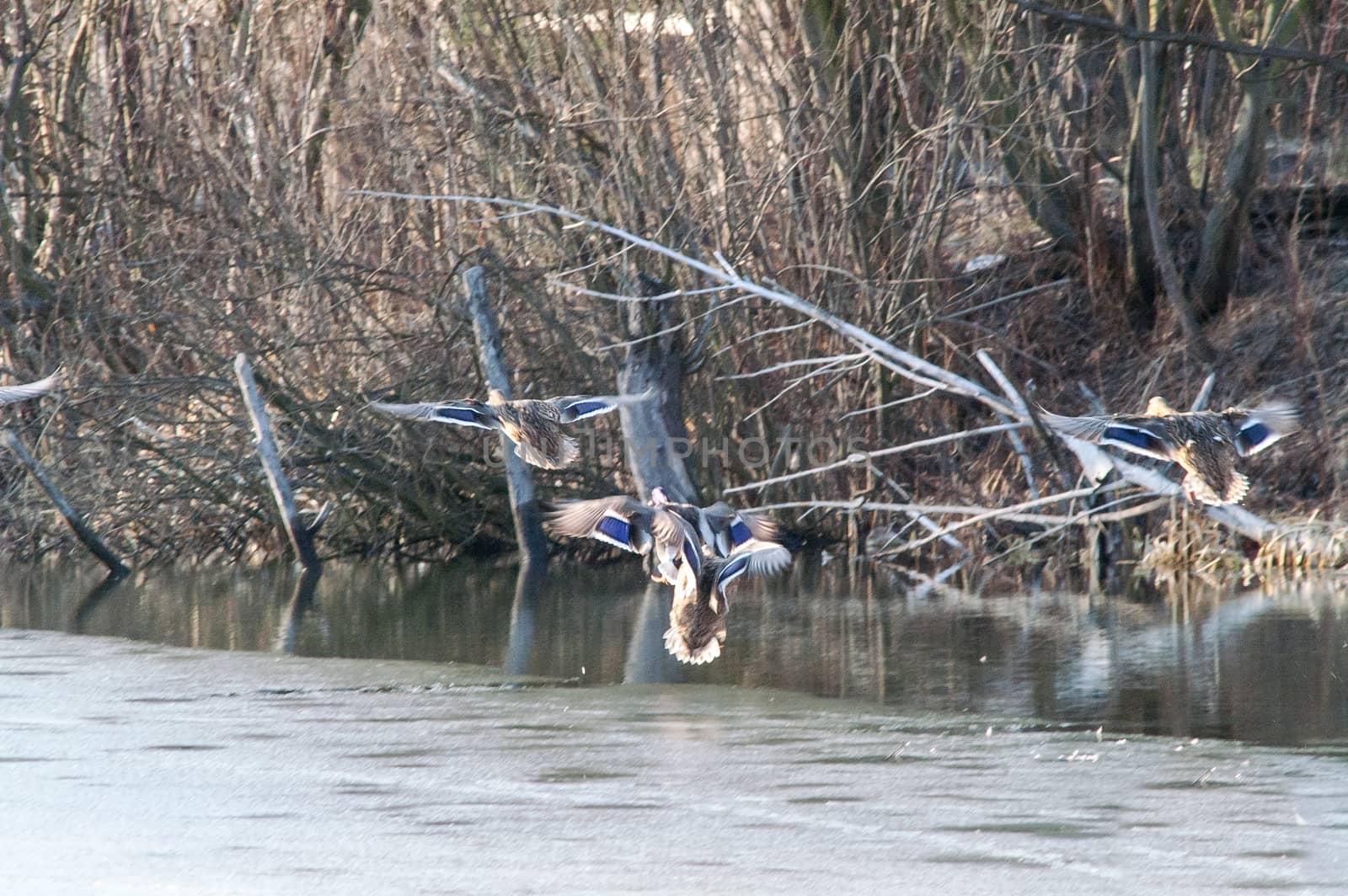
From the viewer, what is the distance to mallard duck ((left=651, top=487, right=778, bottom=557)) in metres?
6.31

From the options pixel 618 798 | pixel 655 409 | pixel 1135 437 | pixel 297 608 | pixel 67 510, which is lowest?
pixel 618 798

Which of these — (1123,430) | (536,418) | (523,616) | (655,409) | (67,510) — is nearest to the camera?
(1123,430)

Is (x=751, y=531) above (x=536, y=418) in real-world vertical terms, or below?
below

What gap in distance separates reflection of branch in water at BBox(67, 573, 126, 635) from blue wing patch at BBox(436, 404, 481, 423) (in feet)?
7.80

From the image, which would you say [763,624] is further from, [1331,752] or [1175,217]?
[1175,217]

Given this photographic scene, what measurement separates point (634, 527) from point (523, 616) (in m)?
2.55

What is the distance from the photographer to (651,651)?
25.3ft

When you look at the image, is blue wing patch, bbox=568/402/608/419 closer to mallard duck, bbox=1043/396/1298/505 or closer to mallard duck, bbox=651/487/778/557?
mallard duck, bbox=651/487/778/557

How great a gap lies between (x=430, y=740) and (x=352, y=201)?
6752 millimetres

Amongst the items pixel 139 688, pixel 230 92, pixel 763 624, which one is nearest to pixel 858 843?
pixel 139 688

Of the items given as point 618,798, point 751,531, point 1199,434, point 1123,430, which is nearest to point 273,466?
point 751,531

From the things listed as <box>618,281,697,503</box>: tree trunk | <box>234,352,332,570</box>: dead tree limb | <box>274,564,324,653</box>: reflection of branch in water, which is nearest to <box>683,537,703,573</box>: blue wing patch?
<box>274,564,324,653</box>: reflection of branch in water

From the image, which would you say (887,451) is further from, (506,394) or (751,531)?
(751,531)

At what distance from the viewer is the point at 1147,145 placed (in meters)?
11.6
